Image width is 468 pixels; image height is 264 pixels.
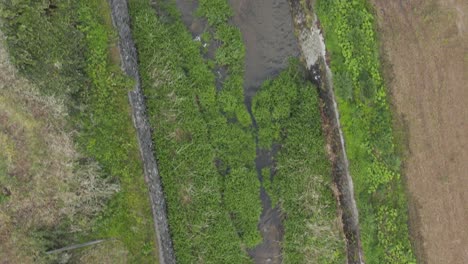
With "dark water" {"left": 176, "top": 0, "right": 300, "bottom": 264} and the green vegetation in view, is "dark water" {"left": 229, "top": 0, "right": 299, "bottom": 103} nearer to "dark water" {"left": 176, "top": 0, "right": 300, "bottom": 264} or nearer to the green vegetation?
"dark water" {"left": 176, "top": 0, "right": 300, "bottom": 264}

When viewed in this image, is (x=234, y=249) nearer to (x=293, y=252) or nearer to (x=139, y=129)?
(x=293, y=252)

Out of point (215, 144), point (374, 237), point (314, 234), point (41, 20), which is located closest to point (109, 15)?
point (41, 20)

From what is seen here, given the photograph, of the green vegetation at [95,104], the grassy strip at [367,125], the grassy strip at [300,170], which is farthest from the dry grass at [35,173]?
the grassy strip at [367,125]

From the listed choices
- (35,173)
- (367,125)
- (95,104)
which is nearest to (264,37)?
(367,125)

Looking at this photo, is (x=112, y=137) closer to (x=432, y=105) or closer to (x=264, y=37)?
(x=264, y=37)

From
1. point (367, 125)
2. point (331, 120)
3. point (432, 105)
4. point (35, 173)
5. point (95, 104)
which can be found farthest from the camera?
point (331, 120)

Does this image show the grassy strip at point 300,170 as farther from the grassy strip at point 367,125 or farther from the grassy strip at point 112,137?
the grassy strip at point 112,137

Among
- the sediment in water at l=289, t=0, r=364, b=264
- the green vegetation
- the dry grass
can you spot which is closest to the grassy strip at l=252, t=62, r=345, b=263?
the sediment in water at l=289, t=0, r=364, b=264
